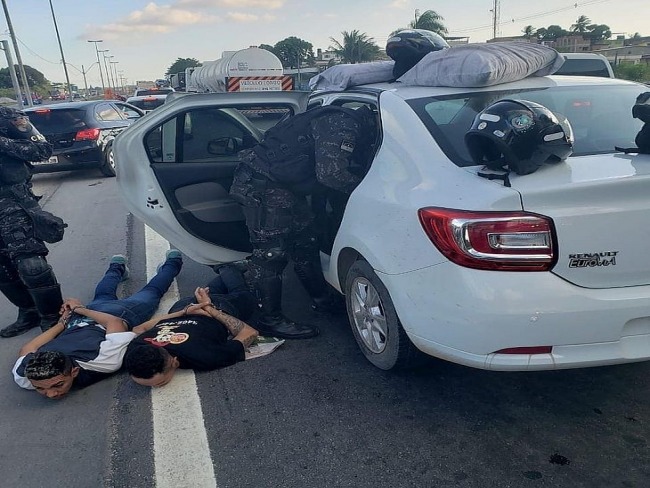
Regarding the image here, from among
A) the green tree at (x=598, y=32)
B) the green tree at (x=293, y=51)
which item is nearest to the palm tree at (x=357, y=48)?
the green tree at (x=293, y=51)

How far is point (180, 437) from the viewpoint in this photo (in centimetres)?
283

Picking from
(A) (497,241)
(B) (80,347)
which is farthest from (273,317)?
(A) (497,241)

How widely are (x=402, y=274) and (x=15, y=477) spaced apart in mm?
1976

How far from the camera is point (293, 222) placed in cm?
383

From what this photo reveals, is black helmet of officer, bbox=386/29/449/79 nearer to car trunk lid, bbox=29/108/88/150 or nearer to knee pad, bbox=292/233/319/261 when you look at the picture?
knee pad, bbox=292/233/319/261

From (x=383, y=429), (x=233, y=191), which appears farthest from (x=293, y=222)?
(x=383, y=429)

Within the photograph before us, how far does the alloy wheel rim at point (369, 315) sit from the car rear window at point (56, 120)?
883 centimetres

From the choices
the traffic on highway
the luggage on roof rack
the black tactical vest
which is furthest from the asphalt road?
the luggage on roof rack

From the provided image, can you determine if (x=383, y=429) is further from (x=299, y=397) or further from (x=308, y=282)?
(x=308, y=282)

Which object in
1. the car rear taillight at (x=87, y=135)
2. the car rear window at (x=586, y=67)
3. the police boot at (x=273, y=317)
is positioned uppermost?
the car rear window at (x=586, y=67)

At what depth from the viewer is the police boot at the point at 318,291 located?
13.2 ft

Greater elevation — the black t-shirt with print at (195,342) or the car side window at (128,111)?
the car side window at (128,111)

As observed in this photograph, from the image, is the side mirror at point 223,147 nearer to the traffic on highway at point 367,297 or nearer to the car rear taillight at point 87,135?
the traffic on highway at point 367,297

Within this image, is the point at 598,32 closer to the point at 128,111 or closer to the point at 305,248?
the point at 128,111
